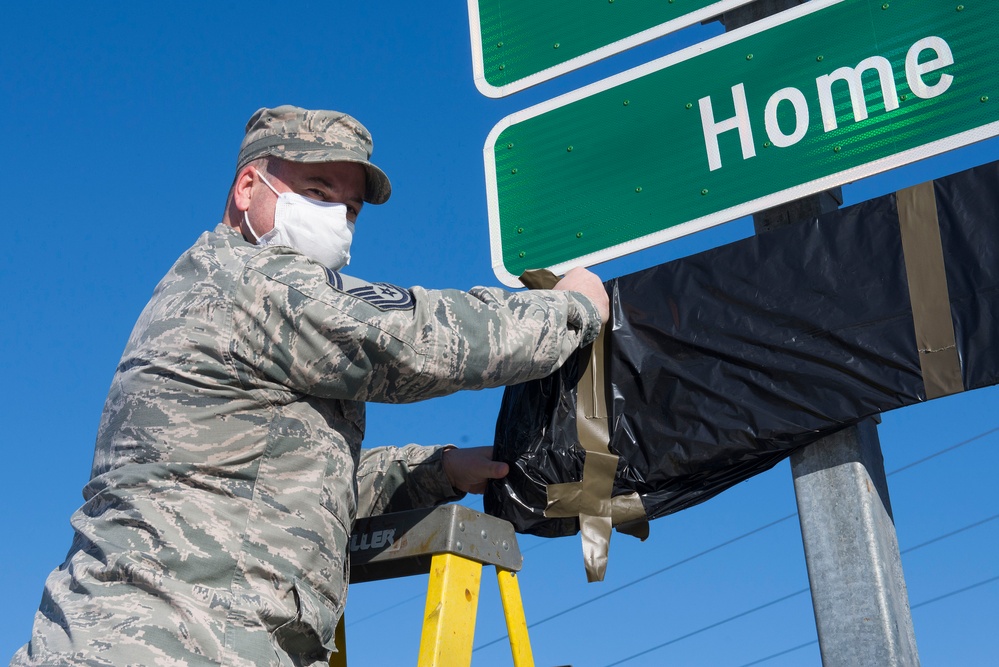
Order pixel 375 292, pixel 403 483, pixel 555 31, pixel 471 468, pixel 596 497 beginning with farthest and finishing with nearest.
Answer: pixel 555 31 < pixel 403 483 < pixel 471 468 < pixel 596 497 < pixel 375 292

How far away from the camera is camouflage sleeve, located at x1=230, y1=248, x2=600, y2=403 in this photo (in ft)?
6.59

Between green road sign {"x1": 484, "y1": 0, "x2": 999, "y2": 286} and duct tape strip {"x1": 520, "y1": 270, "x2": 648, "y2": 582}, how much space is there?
381 millimetres

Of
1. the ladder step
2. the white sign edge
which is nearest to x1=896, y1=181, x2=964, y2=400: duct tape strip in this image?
the white sign edge

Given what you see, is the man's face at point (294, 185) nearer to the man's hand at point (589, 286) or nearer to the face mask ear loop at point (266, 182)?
the face mask ear loop at point (266, 182)

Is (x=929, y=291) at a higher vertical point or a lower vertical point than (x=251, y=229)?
lower

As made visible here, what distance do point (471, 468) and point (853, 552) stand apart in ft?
2.87

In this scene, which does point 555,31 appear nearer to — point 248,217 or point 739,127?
point 739,127

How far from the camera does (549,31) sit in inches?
107

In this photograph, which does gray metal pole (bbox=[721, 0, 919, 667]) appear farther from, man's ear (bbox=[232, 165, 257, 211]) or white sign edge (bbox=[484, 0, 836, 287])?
man's ear (bbox=[232, 165, 257, 211])

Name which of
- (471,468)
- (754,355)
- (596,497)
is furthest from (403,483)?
(754,355)

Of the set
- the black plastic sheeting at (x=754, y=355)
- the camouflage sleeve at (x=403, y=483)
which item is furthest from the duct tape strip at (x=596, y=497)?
the camouflage sleeve at (x=403, y=483)

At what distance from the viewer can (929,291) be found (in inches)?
78.1

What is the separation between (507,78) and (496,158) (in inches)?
9.7

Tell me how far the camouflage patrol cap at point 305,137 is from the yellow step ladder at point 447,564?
2.60ft
